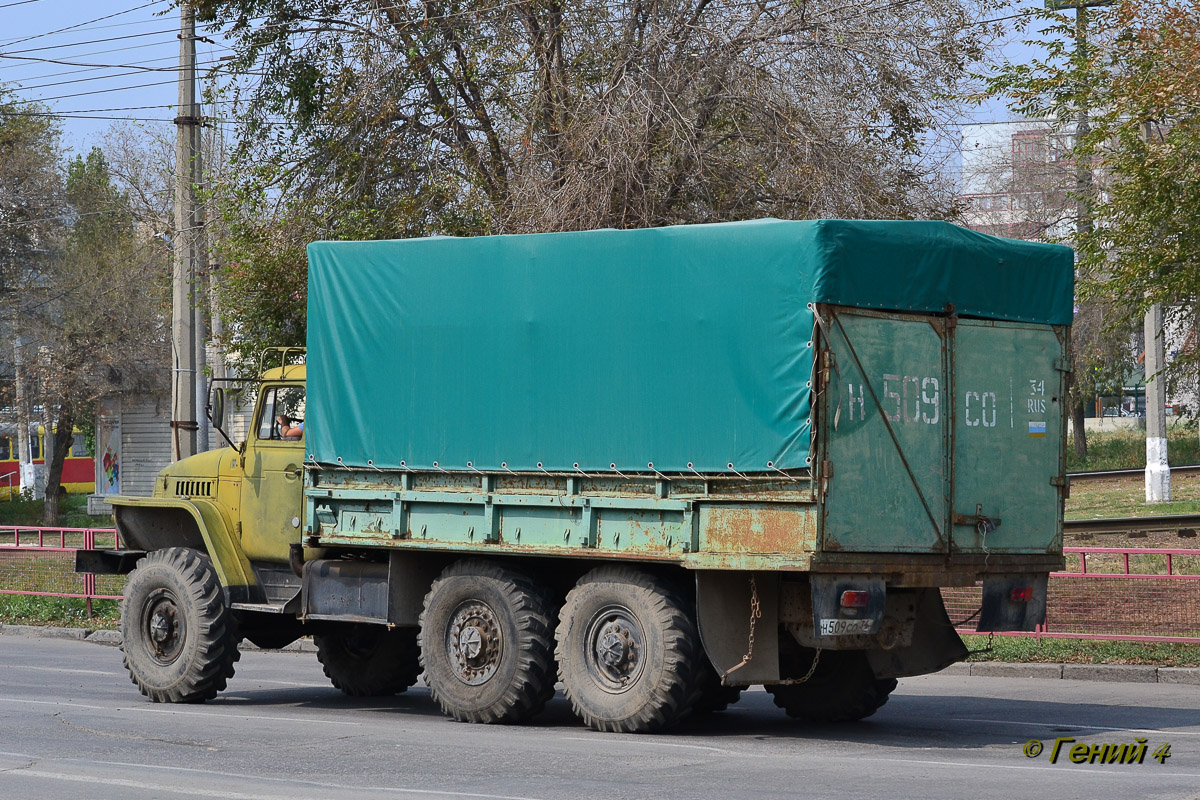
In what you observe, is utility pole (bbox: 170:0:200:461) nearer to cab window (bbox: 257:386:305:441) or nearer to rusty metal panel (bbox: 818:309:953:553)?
cab window (bbox: 257:386:305:441)

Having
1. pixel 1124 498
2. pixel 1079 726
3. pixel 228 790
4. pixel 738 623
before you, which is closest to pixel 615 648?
pixel 738 623

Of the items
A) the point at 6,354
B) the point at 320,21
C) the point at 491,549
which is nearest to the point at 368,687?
the point at 491,549

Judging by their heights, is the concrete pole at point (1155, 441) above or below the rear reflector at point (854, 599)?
above

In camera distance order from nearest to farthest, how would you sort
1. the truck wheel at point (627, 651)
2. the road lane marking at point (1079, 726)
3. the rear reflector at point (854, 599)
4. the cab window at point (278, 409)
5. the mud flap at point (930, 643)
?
the rear reflector at point (854, 599) → the truck wheel at point (627, 651) → the road lane marking at point (1079, 726) → the mud flap at point (930, 643) → the cab window at point (278, 409)

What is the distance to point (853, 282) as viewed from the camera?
10.5 metres

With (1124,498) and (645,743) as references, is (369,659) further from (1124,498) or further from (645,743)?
(1124,498)

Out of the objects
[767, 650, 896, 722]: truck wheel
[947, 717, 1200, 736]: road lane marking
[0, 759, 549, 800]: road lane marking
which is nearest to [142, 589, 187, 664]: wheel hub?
[0, 759, 549, 800]: road lane marking

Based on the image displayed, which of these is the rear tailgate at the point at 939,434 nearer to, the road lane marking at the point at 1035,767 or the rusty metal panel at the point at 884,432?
the rusty metal panel at the point at 884,432

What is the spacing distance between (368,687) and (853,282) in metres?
6.52

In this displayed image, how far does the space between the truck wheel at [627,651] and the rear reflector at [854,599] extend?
1149 mm

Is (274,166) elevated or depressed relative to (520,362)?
elevated

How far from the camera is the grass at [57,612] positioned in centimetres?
2255

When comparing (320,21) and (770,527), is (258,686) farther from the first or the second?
(320,21)

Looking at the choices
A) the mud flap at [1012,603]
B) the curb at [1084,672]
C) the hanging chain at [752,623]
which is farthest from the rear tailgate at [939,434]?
the curb at [1084,672]
